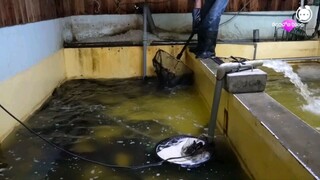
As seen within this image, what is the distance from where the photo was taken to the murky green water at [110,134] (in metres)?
2.40

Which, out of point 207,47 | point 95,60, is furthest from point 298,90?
point 95,60

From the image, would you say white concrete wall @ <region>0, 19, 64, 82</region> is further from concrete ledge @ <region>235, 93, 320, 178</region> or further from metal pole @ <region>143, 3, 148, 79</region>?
concrete ledge @ <region>235, 93, 320, 178</region>

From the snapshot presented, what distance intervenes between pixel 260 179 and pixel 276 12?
15.4 ft

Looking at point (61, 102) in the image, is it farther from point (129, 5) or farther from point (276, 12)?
point (276, 12)

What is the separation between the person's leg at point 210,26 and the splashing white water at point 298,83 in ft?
4.64

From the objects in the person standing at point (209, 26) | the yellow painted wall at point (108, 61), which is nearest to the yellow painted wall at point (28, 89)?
the yellow painted wall at point (108, 61)

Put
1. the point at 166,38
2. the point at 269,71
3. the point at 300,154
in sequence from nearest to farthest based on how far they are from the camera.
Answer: the point at 300,154
the point at 269,71
the point at 166,38

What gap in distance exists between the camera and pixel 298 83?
14.1 feet

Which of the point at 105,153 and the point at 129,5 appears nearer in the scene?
the point at 105,153

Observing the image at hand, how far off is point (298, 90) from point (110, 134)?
276 centimetres

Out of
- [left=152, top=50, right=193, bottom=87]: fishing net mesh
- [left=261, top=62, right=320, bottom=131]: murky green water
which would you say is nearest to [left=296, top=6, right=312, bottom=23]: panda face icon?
[left=261, top=62, right=320, bottom=131]: murky green water

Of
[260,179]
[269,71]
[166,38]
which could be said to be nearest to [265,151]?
[260,179]

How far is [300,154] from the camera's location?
1.56m

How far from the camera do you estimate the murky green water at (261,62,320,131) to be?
3234 mm
